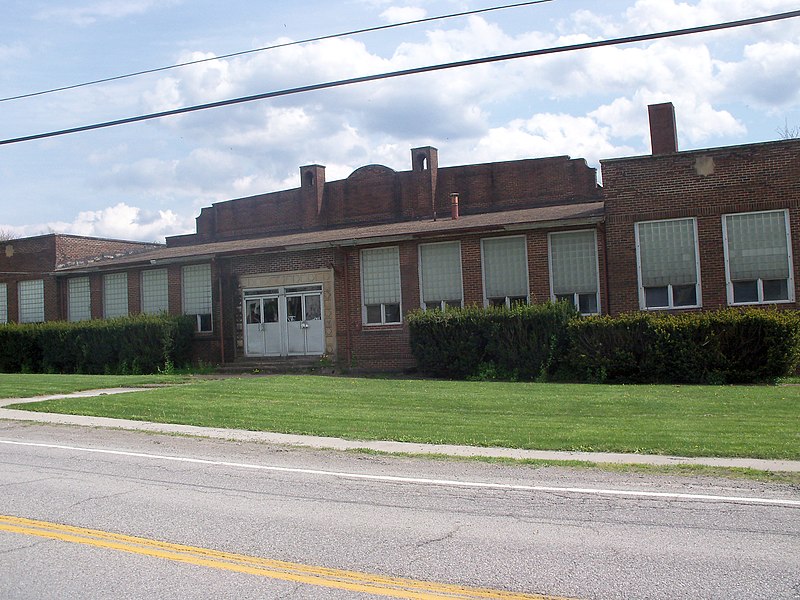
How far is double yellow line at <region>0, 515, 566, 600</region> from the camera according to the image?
530 centimetres

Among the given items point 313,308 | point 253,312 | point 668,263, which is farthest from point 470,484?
point 253,312

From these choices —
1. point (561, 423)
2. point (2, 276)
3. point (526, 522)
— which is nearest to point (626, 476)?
point (526, 522)

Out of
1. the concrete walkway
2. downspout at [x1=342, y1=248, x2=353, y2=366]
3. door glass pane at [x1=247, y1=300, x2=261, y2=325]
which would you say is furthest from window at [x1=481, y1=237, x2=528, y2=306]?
the concrete walkway

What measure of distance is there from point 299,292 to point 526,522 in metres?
20.4

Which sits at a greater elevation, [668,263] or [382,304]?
[668,263]

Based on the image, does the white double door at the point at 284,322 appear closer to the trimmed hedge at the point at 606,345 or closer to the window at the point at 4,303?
the trimmed hedge at the point at 606,345

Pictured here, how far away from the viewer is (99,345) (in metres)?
28.4

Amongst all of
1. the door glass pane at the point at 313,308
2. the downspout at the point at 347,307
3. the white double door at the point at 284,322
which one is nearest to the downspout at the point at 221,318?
the white double door at the point at 284,322

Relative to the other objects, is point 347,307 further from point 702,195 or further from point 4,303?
point 4,303

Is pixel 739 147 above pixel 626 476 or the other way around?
above

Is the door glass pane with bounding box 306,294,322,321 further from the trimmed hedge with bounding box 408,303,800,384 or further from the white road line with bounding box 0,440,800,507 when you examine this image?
the white road line with bounding box 0,440,800,507

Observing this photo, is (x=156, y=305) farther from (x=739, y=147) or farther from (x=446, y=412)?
(x=739, y=147)

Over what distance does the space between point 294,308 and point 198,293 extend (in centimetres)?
439

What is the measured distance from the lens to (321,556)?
6191 millimetres
